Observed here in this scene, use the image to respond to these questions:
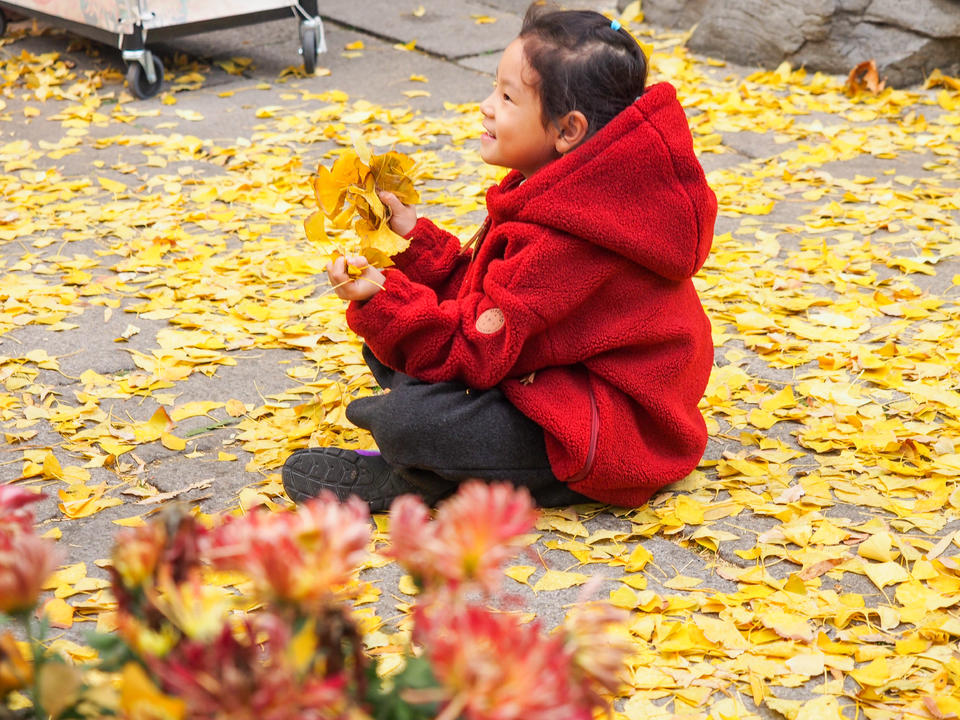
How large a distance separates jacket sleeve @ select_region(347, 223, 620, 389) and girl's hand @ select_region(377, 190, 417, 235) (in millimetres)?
155

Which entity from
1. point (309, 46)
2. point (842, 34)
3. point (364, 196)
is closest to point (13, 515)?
point (364, 196)

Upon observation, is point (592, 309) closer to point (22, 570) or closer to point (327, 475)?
point (327, 475)

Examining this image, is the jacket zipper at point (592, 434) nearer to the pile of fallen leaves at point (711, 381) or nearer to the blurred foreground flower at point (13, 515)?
the pile of fallen leaves at point (711, 381)

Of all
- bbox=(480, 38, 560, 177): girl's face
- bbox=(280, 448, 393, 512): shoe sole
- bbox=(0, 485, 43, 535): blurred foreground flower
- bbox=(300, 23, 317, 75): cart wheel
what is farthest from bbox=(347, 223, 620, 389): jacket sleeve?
bbox=(300, 23, 317, 75): cart wheel

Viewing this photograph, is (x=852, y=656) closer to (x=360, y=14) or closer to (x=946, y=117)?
(x=946, y=117)

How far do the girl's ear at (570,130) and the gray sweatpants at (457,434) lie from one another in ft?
1.59

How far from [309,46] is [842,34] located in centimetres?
255

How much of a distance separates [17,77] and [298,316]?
3.08 metres

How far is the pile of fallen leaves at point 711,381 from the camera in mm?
1851

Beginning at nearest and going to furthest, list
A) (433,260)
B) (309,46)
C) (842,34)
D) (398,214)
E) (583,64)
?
(583,64) → (398,214) → (433,260) → (842,34) → (309,46)

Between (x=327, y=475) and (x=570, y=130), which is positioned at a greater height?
(x=570, y=130)

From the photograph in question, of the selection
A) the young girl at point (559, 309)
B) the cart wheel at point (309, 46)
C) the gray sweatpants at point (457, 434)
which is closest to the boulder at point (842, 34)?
the cart wheel at point (309, 46)

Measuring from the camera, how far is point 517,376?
211 cm

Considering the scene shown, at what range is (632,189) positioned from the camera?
2.00 metres
